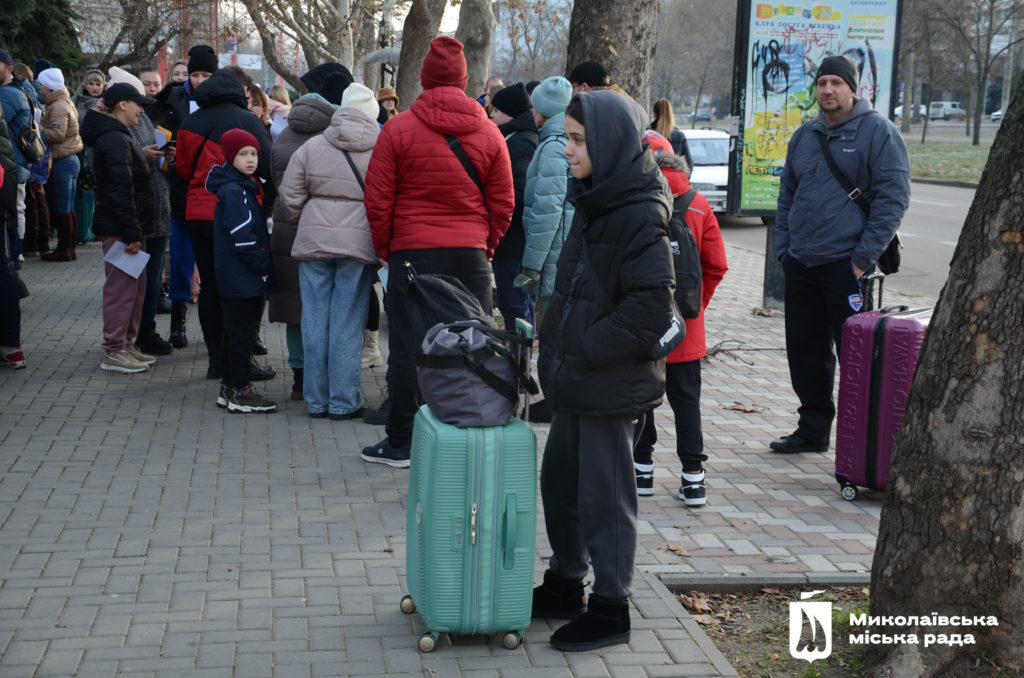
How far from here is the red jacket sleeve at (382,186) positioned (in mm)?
6223

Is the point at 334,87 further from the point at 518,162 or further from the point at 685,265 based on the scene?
the point at 685,265

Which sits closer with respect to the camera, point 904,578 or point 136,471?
point 904,578

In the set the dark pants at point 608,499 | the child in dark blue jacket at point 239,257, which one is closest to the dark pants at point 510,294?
the child in dark blue jacket at point 239,257

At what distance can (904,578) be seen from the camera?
379 cm

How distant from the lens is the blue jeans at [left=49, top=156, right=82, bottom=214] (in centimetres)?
1370

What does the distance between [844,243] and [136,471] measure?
397 centimetres

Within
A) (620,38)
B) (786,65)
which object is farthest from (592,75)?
(786,65)

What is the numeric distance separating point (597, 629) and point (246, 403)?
390 centimetres

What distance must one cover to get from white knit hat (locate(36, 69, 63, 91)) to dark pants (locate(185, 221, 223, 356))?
20.9ft

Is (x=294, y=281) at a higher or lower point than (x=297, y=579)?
higher

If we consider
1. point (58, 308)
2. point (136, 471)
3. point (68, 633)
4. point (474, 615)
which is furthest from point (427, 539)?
point (58, 308)

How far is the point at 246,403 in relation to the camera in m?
7.33

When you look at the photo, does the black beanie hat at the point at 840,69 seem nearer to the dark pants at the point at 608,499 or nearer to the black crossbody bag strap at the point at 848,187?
the black crossbody bag strap at the point at 848,187

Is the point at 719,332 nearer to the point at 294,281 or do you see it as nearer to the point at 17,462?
the point at 294,281
